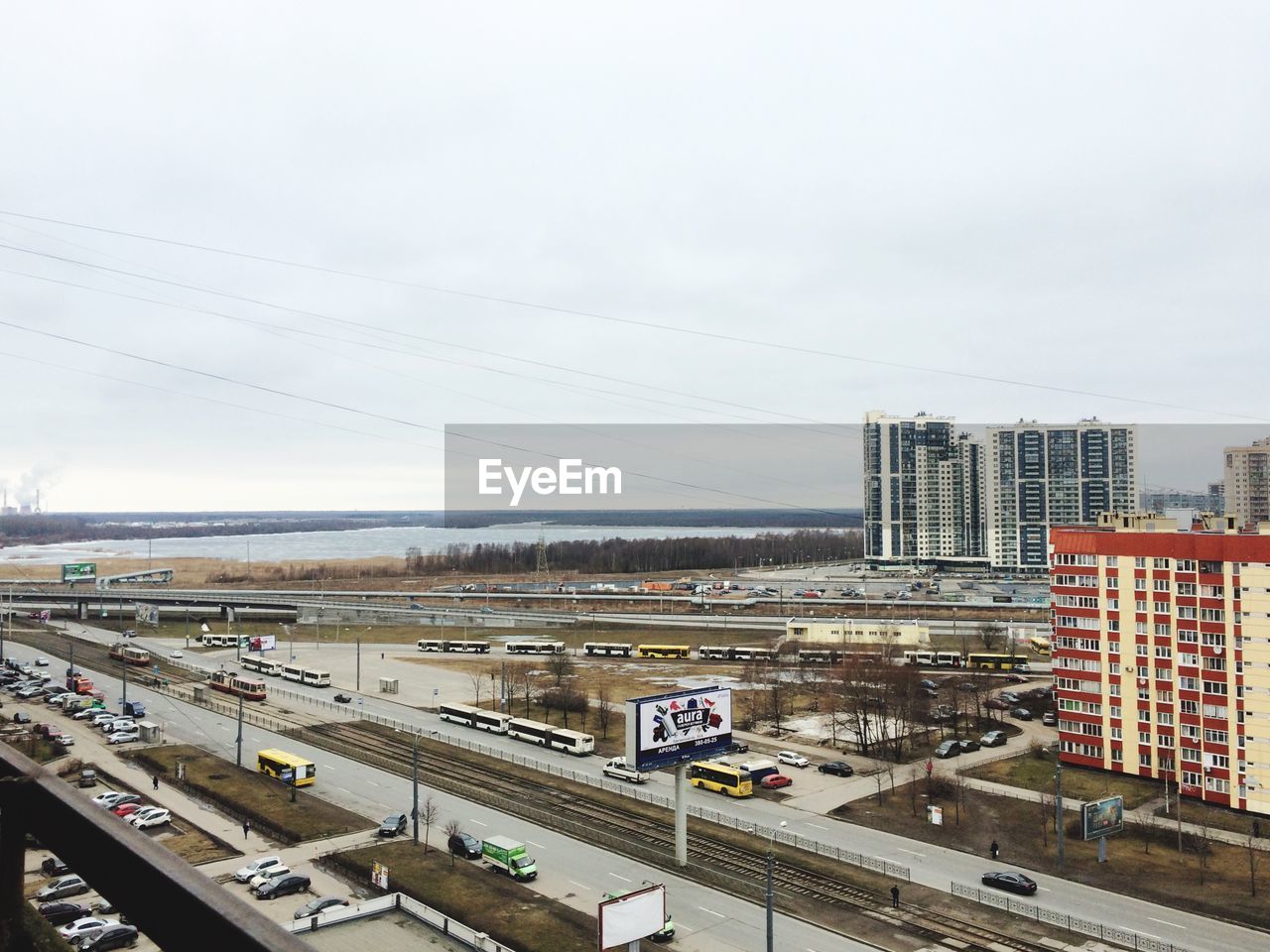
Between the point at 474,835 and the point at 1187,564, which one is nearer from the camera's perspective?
the point at 474,835

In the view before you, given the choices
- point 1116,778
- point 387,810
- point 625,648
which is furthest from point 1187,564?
point 625,648

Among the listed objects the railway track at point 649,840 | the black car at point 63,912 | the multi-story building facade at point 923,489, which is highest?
the multi-story building facade at point 923,489

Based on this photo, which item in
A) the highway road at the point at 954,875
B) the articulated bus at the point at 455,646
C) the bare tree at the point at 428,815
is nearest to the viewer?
the highway road at the point at 954,875

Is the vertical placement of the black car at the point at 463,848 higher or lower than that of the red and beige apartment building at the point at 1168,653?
lower

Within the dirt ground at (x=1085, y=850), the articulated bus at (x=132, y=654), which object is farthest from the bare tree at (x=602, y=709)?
the articulated bus at (x=132, y=654)

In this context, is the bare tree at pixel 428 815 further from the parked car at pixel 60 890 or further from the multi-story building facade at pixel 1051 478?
the multi-story building facade at pixel 1051 478

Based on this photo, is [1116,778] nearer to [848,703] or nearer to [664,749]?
[848,703]

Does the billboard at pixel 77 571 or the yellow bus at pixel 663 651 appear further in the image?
the billboard at pixel 77 571
